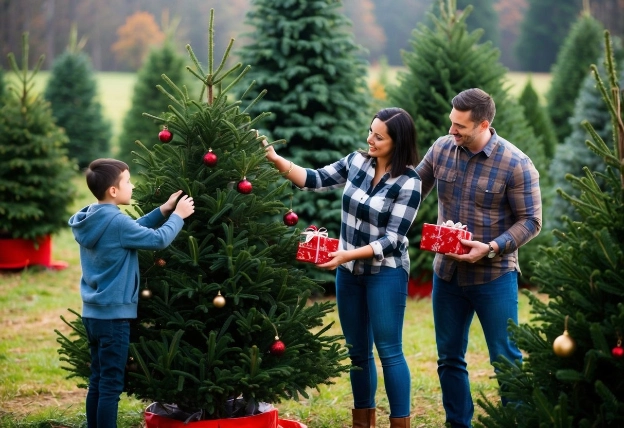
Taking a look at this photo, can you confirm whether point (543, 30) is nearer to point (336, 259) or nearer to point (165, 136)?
point (336, 259)

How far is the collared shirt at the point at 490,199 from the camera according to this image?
417 cm

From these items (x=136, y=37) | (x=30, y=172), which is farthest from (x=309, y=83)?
(x=136, y=37)

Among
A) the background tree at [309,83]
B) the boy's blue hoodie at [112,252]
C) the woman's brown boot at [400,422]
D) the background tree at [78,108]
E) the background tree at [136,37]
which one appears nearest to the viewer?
the boy's blue hoodie at [112,252]

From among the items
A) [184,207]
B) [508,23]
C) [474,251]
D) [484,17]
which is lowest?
[474,251]

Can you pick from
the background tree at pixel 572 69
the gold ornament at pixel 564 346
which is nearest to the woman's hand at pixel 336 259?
the gold ornament at pixel 564 346

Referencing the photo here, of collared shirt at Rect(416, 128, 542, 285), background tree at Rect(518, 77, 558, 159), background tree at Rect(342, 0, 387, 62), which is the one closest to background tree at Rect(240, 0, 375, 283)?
collared shirt at Rect(416, 128, 542, 285)

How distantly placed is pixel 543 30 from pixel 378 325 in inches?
1678

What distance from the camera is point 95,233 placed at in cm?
386

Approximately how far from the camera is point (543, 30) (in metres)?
43.8

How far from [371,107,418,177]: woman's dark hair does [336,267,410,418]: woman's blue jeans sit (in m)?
0.56

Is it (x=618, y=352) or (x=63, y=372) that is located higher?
(x=618, y=352)

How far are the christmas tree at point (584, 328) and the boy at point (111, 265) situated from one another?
172 cm

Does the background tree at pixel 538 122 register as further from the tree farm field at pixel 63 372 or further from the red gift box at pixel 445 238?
the red gift box at pixel 445 238

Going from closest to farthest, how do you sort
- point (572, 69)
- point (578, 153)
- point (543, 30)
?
1. point (578, 153)
2. point (572, 69)
3. point (543, 30)
